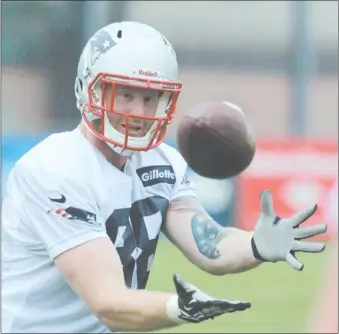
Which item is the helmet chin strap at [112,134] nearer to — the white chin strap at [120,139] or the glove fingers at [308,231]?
the white chin strap at [120,139]

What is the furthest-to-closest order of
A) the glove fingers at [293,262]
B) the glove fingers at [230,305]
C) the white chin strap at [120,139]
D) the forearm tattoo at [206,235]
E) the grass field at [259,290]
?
the grass field at [259,290] → the forearm tattoo at [206,235] → the white chin strap at [120,139] → the glove fingers at [293,262] → the glove fingers at [230,305]

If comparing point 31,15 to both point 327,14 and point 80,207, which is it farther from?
point 80,207

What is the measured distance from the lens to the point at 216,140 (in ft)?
10.5

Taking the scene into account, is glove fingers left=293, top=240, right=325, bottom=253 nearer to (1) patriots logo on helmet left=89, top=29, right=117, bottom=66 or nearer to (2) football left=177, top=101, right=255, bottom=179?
(2) football left=177, top=101, right=255, bottom=179

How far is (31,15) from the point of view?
25.4ft

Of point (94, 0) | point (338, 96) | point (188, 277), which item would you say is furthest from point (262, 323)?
point (338, 96)

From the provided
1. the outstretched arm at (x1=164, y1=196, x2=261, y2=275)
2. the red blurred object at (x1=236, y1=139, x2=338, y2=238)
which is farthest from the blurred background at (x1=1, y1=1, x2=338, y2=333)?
the outstretched arm at (x1=164, y1=196, x2=261, y2=275)

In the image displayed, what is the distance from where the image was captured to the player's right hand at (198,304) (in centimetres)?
226

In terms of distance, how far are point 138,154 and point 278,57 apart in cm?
712

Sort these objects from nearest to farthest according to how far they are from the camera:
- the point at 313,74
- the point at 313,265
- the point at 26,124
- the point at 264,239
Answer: the point at 264,239 < the point at 313,265 < the point at 26,124 < the point at 313,74

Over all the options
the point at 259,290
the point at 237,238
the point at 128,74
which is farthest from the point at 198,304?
the point at 259,290

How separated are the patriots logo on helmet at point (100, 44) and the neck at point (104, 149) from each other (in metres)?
0.18

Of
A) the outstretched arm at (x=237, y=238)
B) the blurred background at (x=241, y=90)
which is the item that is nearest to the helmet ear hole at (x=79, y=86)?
the outstretched arm at (x=237, y=238)

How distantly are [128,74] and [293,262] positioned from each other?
65 centimetres
